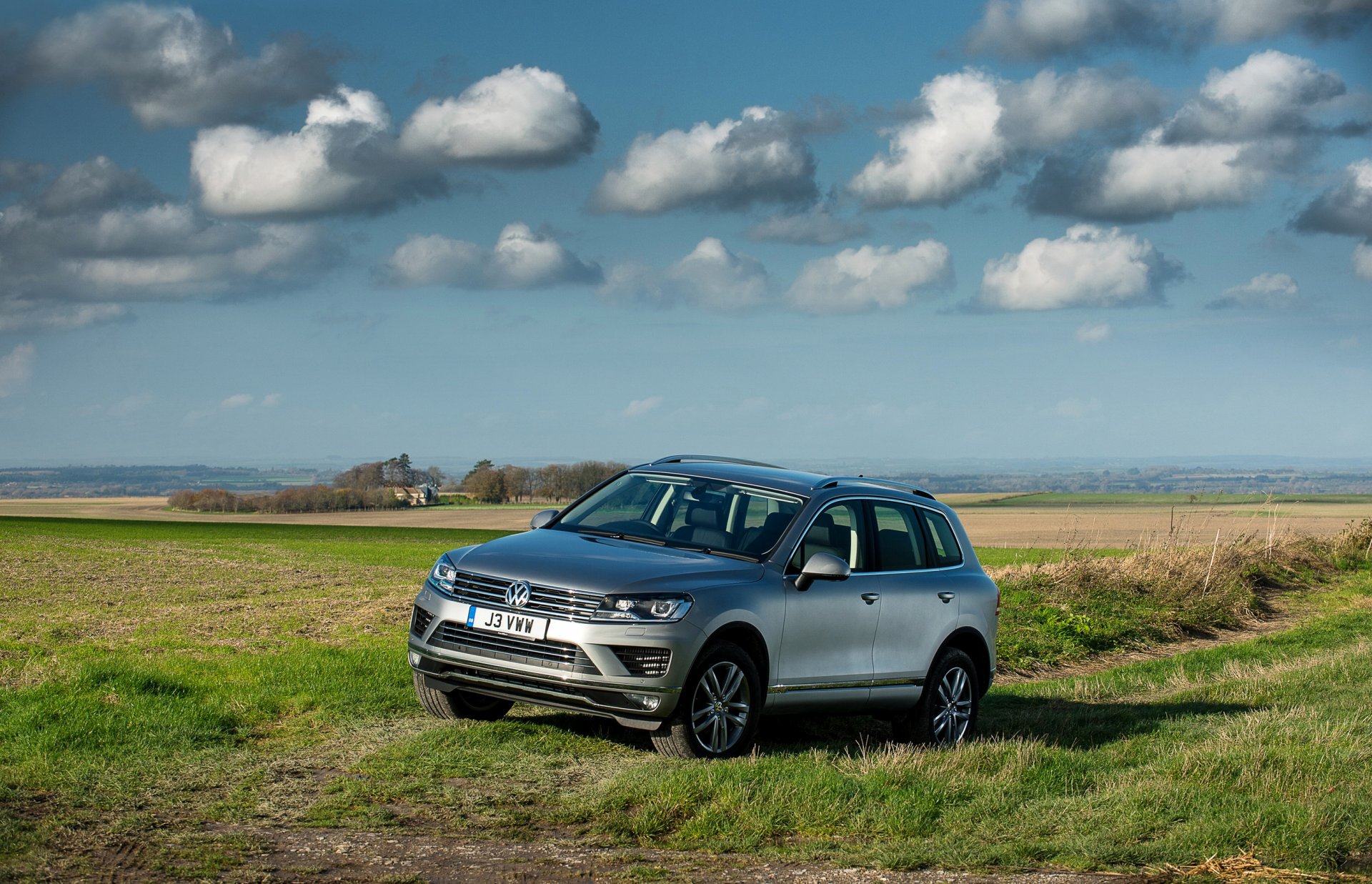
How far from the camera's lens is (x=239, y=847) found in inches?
233

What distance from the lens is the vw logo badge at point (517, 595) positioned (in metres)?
7.97

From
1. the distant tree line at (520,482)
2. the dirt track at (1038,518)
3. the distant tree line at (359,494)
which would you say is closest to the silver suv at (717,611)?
the dirt track at (1038,518)

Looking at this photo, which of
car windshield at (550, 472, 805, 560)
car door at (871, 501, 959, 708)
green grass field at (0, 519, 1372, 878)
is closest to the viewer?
green grass field at (0, 519, 1372, 878)

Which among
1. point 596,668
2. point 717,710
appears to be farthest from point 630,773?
point 717,710

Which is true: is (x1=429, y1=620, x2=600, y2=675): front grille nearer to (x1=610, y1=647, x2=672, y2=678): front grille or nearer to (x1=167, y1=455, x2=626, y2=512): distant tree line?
(x1=610, y1=647, x2=672, y2=678): front grille

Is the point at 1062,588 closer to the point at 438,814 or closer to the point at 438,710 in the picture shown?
the point at 438,710

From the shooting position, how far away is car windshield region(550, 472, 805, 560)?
8.94m

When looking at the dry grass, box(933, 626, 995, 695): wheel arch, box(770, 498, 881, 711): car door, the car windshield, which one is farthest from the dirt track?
the dry grass

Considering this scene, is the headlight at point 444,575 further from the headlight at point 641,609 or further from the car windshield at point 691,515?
the headlight at point 641,609

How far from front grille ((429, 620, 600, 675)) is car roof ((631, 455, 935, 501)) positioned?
2047 millimetres

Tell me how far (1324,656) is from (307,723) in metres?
12.5

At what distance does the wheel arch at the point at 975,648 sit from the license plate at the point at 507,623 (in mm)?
3343

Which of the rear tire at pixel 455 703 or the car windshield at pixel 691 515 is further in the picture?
the car windshield at pixel 691 515

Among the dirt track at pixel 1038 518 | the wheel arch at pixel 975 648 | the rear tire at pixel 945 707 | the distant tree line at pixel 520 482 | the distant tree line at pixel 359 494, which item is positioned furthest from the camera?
the distant tree line at pixel 359 494
